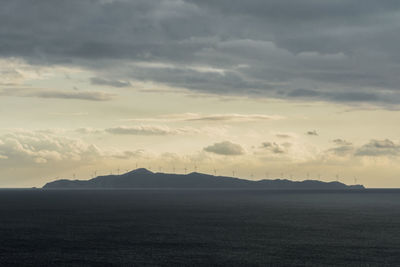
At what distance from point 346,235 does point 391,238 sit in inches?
510

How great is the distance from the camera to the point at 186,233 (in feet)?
508

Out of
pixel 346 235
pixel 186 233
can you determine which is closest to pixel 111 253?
pixel 186 233

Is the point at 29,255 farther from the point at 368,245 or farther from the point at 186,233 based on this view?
the point at 368,245

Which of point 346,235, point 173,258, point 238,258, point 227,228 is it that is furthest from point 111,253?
point 346,235

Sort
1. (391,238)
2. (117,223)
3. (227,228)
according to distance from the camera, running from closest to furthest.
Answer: (391,238), (227,228), (117,223)

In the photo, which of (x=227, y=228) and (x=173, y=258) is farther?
(x=227, y=228)

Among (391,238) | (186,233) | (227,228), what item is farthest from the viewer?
(227,228)

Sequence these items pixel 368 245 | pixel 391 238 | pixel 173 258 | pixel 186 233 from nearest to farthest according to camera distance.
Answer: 1. pixel 173 258
2. pixel 368 245
3. pixel 391 238
4. pixel 186 233

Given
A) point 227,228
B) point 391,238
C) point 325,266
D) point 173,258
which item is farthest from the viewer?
point 227,228

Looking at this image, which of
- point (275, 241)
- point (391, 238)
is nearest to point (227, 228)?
point (275, 241)

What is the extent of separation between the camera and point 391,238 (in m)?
144

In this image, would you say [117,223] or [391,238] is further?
[117,223]

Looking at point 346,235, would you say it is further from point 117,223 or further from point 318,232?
point 117,223

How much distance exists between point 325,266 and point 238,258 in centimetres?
1834
